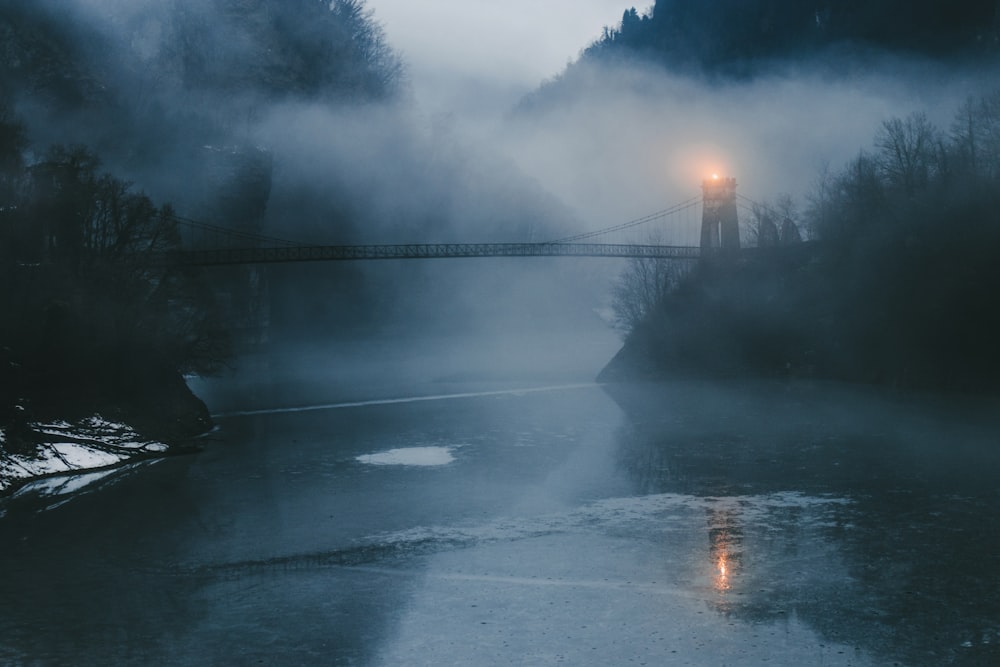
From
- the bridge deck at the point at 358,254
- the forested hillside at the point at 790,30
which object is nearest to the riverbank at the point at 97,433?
the bridge deck at the point at 358,254

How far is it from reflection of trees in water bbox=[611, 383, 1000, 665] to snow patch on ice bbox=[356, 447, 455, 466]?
12.5 ft

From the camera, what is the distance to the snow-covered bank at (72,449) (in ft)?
62.7

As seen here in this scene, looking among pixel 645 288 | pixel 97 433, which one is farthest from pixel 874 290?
pixel 97 433

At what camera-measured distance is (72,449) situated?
2081cm

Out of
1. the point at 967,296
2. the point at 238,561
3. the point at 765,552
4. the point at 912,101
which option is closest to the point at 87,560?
the point at 238,561

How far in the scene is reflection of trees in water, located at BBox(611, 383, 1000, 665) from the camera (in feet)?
34.1

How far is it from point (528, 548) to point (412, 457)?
824 cm

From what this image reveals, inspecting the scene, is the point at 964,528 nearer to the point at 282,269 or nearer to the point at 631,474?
the point at 631,474

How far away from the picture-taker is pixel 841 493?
16.8 m

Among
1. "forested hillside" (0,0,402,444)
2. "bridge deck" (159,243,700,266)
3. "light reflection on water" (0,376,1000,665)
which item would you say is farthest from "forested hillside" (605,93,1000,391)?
"forested hillside" (0,0,402,444)

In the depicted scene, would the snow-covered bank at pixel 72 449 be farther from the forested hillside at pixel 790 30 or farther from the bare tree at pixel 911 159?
the forested hillside at pixel 790 30

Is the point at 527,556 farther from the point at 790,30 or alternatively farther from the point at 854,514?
the point at 790,30

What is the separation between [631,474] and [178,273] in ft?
59.3

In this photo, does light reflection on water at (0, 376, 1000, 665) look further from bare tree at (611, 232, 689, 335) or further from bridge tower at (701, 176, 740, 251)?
bridge tower at (701, 176, 740, 251)
